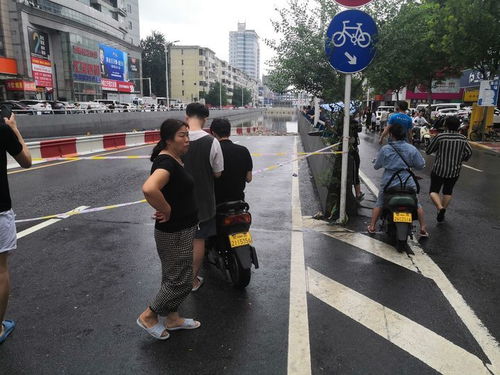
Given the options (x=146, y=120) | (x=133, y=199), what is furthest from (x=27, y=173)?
(x=146, y=120)

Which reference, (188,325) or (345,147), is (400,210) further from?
(188,325)

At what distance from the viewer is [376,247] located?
5.33 meters

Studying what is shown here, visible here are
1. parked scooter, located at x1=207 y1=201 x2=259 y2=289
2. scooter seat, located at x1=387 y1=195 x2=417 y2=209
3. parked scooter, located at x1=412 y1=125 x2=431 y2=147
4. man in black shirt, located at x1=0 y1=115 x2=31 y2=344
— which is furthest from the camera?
parked scooter, located at x1=412 y1=125 x2=431 y2=147

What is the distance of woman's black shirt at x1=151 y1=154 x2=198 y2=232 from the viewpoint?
290cm

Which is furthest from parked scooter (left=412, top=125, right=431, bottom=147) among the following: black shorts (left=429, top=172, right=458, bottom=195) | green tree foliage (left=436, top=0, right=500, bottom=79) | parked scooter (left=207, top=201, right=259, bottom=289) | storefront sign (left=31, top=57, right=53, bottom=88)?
storefront sign (left=31, top=57, right=53, bottom=88)

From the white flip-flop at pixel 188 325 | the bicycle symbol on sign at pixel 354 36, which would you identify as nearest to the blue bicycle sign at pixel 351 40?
the bicycle symbol on sign at pixel 354 36

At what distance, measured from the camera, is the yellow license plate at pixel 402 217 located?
5.14 meters

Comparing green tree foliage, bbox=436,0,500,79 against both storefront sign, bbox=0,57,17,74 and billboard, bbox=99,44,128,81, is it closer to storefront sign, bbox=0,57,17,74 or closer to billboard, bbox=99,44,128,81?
storefront sign, bbox=0,57,17,74

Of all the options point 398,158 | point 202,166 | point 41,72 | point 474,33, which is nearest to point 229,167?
point 202,166

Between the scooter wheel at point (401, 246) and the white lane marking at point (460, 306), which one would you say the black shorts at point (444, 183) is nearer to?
the white lane marking at point (460, 306)

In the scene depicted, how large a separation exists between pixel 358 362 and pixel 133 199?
6115 mm

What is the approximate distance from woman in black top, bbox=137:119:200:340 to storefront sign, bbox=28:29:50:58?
5433 cm

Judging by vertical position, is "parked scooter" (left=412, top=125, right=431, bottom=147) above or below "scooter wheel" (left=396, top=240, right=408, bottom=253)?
above

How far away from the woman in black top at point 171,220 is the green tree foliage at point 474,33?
2076cm
